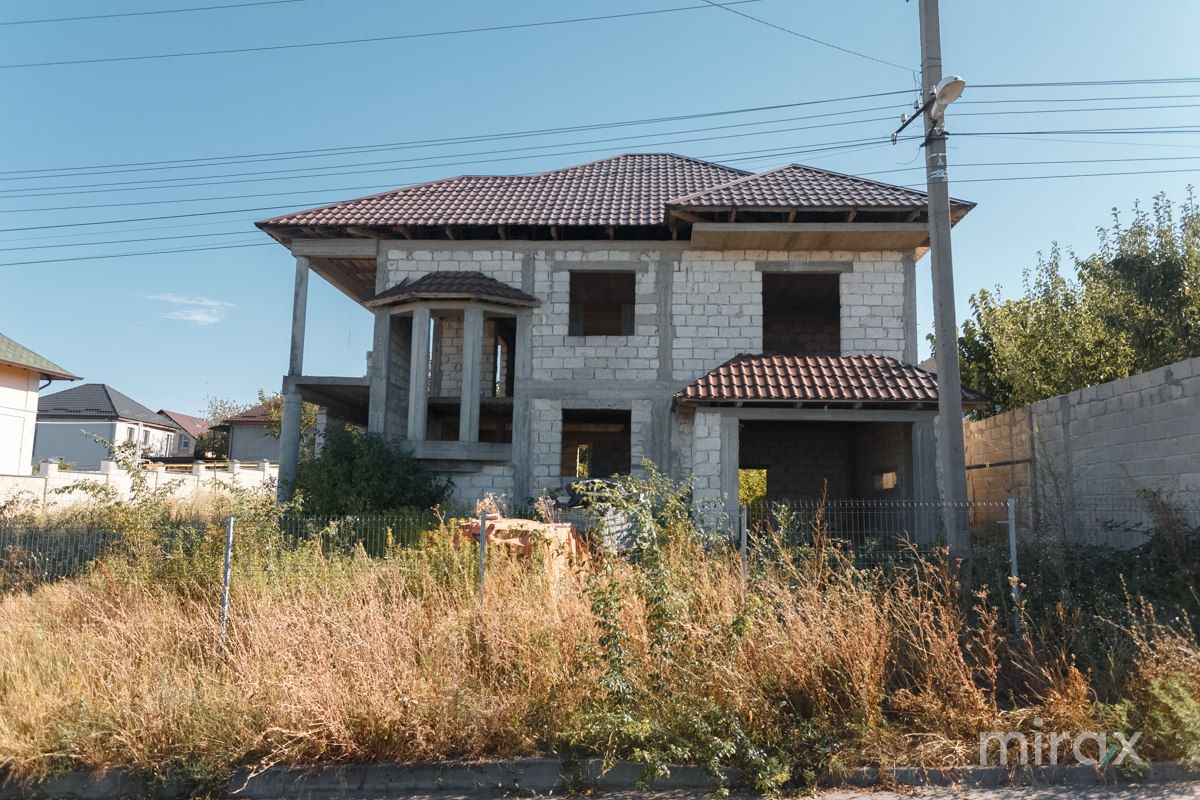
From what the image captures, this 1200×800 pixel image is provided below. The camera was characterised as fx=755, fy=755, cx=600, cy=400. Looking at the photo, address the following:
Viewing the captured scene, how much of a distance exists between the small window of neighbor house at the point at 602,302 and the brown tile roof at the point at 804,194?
2257 millimetres

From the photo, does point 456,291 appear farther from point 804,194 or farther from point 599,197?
point 804,194

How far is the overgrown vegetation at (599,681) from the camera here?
4.86 meters

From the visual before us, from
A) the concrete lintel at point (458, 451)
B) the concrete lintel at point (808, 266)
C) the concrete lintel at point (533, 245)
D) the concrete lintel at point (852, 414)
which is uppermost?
the concrete lintel at point (533, 245)

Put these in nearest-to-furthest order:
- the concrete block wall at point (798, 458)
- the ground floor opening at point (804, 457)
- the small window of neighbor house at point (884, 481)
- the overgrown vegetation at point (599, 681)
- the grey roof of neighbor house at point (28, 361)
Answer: the overgrown vegetation at point (599, 681) → the small window of neighbor house at point (884, 481) → the ground floor opening at point (804, 457) → the concrete block wall at point (798, 458) → the grey roof of neighbor house at point (28, 361)

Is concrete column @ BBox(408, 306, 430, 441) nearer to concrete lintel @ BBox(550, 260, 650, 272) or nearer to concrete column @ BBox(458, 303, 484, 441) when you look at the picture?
concrete column @ BBox(458, 303, 484, 441)

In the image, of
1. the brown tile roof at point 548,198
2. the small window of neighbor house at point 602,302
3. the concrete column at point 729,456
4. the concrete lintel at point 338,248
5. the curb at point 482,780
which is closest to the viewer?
the curb at point 482,780

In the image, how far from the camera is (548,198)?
1534 centimetres

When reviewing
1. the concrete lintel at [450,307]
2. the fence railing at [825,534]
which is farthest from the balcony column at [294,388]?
the fence railing at [825,534]

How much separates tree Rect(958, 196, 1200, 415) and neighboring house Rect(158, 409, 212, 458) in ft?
169

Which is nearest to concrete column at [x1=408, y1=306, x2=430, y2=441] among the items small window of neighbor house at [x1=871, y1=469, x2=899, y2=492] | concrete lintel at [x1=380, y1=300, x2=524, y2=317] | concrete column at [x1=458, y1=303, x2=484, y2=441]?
concrete lintel at [x1=380, y1=300, x2=524, y2=317]

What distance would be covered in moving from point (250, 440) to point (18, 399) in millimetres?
12615

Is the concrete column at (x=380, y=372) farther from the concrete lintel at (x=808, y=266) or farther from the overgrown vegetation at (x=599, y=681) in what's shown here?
the overgrown vegetation at (x=599, y=681)

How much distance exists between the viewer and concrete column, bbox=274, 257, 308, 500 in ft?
45.5

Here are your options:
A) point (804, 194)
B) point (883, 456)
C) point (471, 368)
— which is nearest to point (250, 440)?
point (471, 368)
